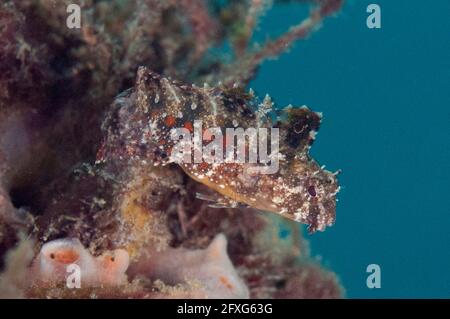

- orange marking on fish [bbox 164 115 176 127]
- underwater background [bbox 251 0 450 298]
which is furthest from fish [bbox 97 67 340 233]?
underwater background [bbox 251 0 450 298]

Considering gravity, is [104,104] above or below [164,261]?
above

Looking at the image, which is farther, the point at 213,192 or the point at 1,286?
the point at 213,192

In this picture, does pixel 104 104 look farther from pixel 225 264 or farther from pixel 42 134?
pixel 225 264

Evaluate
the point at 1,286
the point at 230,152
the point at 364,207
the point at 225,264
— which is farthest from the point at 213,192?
the point at 364,207

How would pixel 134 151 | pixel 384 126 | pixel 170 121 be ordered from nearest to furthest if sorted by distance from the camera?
pixel 170 121 < pixel 134 151 < pixel 384 126

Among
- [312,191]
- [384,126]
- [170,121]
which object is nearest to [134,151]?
[170,121]

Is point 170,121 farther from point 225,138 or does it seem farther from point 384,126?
point 384,126
